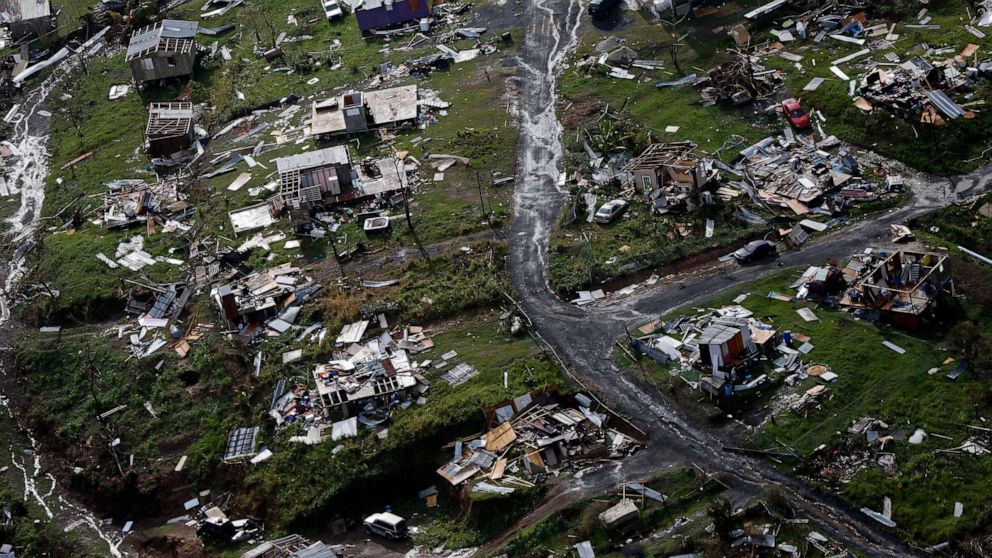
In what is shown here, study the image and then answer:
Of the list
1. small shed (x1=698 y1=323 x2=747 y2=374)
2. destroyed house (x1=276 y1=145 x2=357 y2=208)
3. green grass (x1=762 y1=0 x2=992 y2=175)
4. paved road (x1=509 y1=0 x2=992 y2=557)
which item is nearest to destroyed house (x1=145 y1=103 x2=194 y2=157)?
destroyed house (x1=276 y1=145 x2=357 y2=208)

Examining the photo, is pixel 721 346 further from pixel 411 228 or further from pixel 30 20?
pixel 30 20

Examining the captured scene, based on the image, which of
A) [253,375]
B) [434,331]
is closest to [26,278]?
[253,375]

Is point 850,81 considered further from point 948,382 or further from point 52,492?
point 52,492

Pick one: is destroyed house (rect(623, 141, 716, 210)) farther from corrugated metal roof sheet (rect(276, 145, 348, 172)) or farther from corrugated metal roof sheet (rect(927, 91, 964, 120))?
corrugated metal roof sheet (rect(276, 145, 348, 172))

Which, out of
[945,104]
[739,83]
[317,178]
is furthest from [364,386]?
[945,104]

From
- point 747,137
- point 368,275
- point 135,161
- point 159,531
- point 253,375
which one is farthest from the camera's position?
point 135,161

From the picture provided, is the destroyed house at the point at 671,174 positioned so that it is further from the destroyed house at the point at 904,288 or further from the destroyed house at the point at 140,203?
the destroyed house at the point at 140,203
